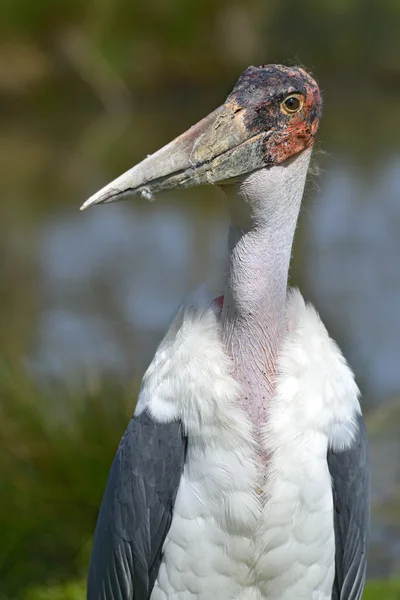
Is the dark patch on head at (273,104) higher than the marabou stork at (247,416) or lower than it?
higher

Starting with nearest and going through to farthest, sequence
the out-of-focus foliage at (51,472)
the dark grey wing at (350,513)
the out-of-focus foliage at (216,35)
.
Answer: the dark grey wing at (350,513)
the out-of-focus foliage at (51,472)
the out-of-focus foliage at (216,35)

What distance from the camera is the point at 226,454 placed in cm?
286

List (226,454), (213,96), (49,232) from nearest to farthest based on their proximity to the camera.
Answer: (226,454)
(49,232)
(213,96)

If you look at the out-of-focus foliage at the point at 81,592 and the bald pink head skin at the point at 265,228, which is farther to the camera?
the out-of-focus foliage at the point at 81,592

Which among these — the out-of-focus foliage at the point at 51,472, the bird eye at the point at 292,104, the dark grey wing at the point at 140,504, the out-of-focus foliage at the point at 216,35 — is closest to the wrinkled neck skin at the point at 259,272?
the bird eye at the point at 292,104

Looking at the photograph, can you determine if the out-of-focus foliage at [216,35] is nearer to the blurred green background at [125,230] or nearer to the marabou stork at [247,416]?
the blurred green background at [125,230]

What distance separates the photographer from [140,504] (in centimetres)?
296

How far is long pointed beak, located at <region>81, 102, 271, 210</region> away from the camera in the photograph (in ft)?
9.22

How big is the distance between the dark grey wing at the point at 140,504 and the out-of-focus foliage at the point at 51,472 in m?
1.92

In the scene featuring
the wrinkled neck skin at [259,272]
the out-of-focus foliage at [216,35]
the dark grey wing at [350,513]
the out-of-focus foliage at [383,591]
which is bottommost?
the out-of-focus foliage at [383,591]

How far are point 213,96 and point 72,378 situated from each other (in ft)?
49.1

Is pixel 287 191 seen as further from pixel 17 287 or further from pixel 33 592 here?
pixel 17 287

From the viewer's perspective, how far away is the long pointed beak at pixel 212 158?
2811mm

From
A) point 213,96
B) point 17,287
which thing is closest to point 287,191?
point 17,287
